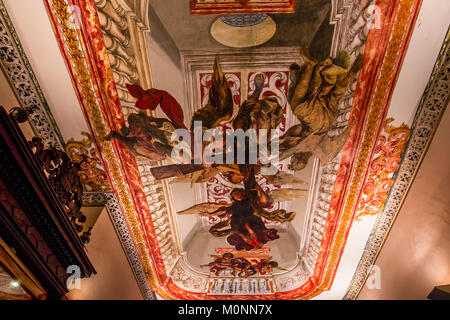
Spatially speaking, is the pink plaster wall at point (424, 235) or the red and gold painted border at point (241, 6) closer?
the red and gold painted border at point (241, 6)

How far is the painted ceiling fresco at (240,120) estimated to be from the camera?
3.81 meters

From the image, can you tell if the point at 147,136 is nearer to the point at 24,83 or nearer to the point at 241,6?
the point at 24,83

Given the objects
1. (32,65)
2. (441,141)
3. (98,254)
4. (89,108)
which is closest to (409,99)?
(441,141)

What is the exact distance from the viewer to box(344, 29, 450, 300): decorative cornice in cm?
407

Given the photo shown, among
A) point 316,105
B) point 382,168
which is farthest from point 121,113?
point 382,168

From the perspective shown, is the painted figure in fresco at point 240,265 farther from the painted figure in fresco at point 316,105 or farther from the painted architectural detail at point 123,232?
the painted figure in fresco at point 316,105

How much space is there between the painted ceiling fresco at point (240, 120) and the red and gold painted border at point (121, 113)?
2 cm

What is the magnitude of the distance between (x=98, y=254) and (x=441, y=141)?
5.39 metres

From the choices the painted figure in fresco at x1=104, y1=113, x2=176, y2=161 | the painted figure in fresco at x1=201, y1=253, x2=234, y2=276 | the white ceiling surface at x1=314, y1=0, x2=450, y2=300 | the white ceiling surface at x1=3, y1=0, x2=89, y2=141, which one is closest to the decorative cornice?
the white ceiling surface at x1=314, y1=0, x2=450, y2=300

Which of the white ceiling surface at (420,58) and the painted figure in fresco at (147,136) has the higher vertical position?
the white ceiling surface at (420,58)

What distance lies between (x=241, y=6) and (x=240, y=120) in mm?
1505

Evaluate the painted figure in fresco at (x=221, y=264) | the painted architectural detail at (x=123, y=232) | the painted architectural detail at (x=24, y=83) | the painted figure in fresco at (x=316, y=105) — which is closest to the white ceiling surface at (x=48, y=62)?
the painted architectural detail at (x=24, y=83)

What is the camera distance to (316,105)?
447 cm
